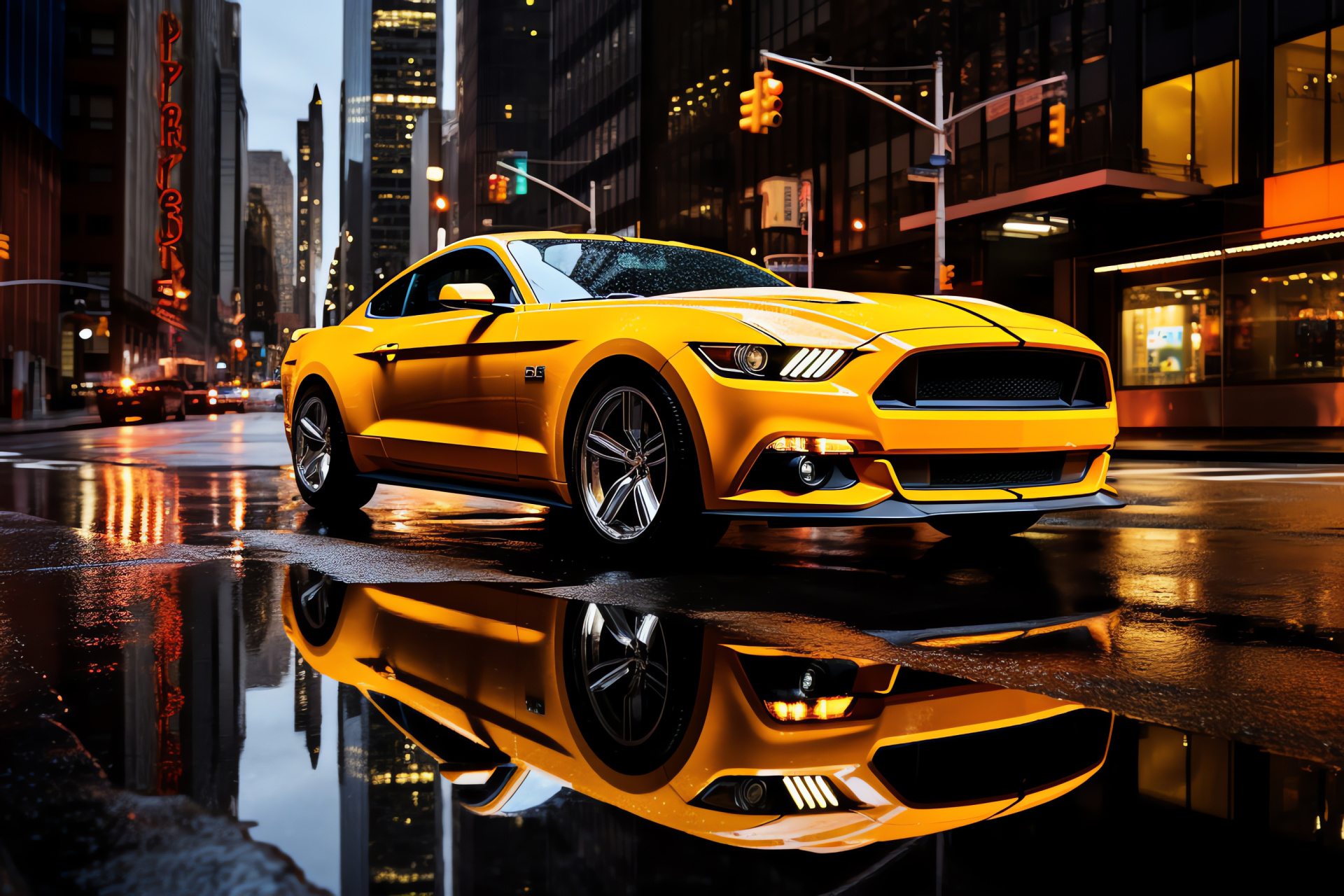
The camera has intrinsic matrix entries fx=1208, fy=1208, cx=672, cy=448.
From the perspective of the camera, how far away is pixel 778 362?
5.05 metres

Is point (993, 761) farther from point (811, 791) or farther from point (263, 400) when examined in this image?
point (263, 400)

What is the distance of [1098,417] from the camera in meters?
5.70

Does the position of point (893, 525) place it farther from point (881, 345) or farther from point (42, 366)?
point (42, 366)

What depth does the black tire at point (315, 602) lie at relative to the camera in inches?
158

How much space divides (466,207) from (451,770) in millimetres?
123153

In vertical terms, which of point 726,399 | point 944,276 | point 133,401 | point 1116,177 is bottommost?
point 726,399

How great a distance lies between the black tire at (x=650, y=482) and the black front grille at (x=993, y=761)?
8.49ft

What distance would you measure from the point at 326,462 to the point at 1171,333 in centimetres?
2185

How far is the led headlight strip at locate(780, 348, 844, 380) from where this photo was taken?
16.4 feet

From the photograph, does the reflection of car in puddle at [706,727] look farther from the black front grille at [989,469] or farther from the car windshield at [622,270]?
the car windshield at [622,270]

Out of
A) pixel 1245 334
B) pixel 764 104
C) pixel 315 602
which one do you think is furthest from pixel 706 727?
pixel 1245 334

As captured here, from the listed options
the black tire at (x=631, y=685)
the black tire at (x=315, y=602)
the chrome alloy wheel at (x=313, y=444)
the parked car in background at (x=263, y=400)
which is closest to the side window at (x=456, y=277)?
the chrome alloy wheel at (x=313, y=444)

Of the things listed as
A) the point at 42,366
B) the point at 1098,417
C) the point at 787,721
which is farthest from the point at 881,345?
the point at 42,366

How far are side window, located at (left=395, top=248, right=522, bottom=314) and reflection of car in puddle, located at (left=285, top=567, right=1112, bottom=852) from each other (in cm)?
307
